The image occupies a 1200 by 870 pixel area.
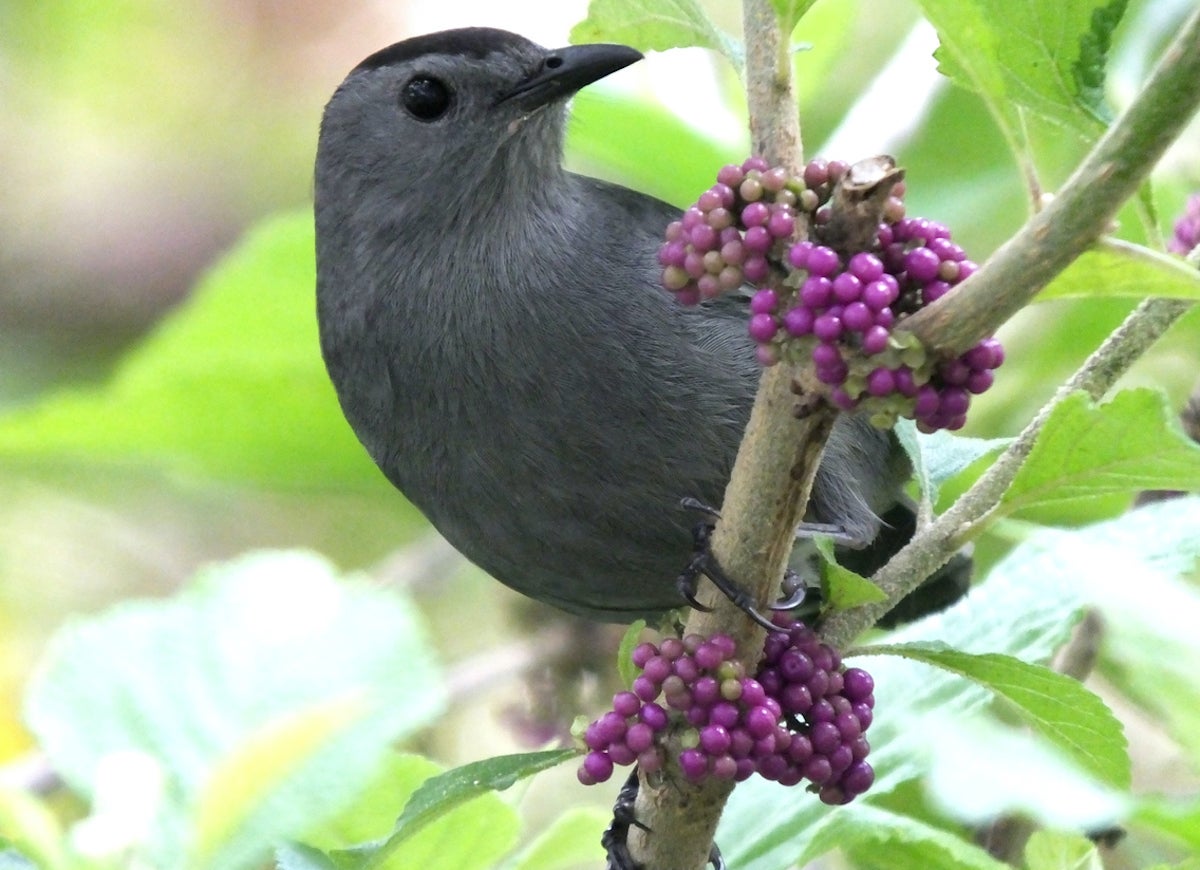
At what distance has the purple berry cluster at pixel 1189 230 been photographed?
245cm

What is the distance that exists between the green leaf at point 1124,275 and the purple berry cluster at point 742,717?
596mm

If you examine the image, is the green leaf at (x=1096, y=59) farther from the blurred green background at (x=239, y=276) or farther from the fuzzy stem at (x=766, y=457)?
the blurred green background at (x=239, y=276)

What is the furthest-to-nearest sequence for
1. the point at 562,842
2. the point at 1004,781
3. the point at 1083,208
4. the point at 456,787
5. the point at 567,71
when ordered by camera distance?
1. the point at 567,71
2. the point at 562,842
3. the point at 456,787
4. the point at 1083,208
5. the point at 1004,781

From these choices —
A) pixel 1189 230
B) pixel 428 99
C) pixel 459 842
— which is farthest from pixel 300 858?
pixel 428 99

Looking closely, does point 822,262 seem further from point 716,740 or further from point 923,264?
point 716,740

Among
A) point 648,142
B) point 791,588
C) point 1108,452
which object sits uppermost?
point 648,142

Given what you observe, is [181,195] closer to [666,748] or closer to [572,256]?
[572,256]

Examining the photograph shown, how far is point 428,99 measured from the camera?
11.2 feet

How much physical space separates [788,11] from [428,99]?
6.45 feet

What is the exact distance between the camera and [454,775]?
181 centimetres

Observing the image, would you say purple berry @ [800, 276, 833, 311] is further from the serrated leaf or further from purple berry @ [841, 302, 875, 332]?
the serrated leaf

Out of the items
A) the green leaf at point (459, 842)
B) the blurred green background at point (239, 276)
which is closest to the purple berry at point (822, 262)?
the green leaf at point (459, 842)

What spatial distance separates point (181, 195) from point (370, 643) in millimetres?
5728

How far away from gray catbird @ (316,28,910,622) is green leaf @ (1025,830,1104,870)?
42.9 inches
